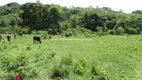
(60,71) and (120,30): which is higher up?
(60,71)

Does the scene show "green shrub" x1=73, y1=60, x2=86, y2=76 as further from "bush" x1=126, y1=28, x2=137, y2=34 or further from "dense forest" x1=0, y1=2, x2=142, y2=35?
"bush" x1=126, y1=28, x2=137, y2=34

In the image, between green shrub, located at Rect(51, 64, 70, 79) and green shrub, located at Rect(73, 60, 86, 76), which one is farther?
green shrub, located at Rect(73, 60, 86, 76)

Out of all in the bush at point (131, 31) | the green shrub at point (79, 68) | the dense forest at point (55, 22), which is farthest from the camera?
the bush at point (131, 31)

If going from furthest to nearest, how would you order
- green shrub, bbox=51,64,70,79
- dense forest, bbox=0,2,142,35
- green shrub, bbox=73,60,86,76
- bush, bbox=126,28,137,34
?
1. bush, bbox=126,28,137,34
2. dense forest, bbox=0,2,142,35
3. green shrub, bbox=73,60,86,76
4. green shrub, bbox=51,64,70,79

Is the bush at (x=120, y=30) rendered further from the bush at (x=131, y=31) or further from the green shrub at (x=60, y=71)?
the green shrub at (x=60, y=71)

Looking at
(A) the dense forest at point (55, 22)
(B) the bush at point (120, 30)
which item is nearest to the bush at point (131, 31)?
(A) the dense forest at point (55, 22)

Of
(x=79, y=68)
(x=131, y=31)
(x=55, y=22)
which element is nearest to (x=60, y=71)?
(x=79, y=68)

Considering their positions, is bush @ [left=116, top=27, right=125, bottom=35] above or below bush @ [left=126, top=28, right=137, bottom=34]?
above

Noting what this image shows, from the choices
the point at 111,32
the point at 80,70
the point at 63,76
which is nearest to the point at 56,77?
the point at 63,76

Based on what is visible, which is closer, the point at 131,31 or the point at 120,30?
the point at 120,30

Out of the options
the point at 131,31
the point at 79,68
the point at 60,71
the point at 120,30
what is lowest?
the point at 131,31

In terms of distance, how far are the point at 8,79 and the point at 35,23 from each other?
169 feet

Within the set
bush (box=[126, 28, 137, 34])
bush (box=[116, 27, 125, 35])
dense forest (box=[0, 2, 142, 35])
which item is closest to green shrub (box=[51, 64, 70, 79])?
dense forest (box=[0, 2, 142, 35])

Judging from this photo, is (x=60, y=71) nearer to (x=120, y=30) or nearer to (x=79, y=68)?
(x=79, y=68)
